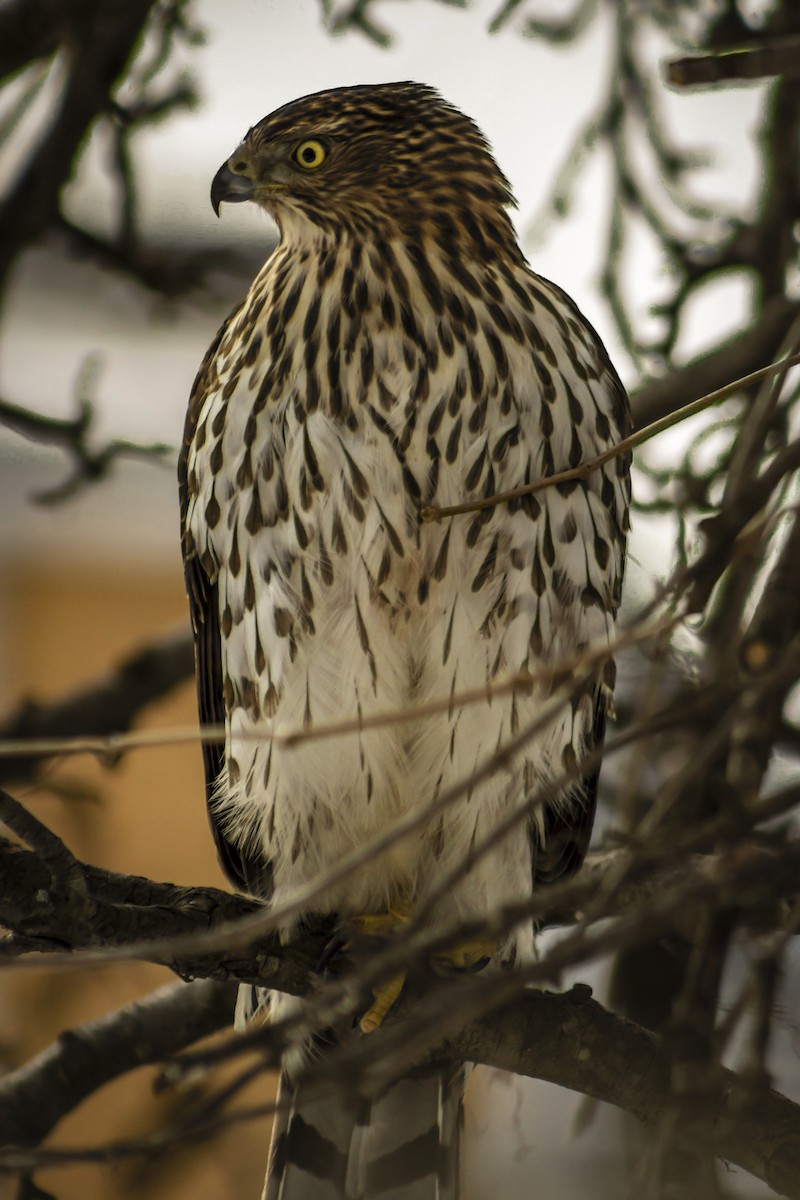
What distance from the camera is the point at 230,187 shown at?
3125 mm

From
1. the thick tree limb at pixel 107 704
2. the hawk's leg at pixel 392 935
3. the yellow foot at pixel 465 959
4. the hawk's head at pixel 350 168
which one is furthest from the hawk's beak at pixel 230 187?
the yellow foot at pixel 465 959

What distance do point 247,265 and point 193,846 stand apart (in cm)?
540

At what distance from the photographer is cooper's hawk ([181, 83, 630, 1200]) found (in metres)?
2.84

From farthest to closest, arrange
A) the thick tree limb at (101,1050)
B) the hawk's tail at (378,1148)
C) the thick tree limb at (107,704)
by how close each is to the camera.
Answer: the thick tree limb at (107,704)
the hawk's tail at (378,1148)
the thick tree limb at (101,1050)

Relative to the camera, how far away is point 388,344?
2.91 metres

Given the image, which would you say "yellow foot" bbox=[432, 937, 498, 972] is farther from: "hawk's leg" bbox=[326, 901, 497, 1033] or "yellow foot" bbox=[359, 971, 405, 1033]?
"yellow foot" bbox=[359, 971, 405, 1033]

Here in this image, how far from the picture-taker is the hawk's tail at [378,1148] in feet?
10.9

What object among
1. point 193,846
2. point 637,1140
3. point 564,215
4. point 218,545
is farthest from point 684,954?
point 193,846

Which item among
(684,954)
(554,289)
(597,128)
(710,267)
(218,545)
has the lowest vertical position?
(684,954)

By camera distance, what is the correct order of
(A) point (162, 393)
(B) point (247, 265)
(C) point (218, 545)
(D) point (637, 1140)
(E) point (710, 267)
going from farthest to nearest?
(A) point (162, 393)
(B) point (247, 265)
(E) point (710, 267)
(C) point (218, 545)
(D) point (637, 1140)

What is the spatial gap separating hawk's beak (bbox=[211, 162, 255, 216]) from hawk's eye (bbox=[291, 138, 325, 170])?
0.12 m

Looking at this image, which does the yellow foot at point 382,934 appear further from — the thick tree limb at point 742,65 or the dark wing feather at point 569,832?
the thick tree limb at point 742,65

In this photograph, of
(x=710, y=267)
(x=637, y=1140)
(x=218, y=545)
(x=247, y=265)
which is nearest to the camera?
(x=637, y=1140)

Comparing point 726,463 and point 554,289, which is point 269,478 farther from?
point 726,463
